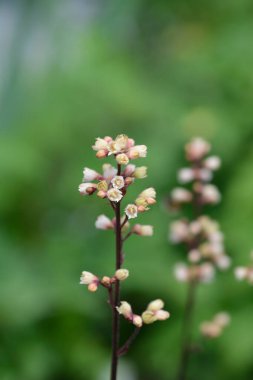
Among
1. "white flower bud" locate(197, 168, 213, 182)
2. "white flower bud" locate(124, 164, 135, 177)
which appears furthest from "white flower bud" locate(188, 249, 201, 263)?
"white flower bud" locate(124, 164, 135, 177)

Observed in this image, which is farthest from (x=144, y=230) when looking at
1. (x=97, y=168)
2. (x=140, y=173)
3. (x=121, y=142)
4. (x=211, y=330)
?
(x=97, y=168)

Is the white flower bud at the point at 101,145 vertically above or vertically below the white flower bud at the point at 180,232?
below

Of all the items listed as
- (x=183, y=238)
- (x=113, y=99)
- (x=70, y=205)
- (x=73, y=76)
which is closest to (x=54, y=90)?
(x=73, y=76)

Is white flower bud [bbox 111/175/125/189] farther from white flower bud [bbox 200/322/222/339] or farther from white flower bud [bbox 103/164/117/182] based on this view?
white flower bud [bbox 200/322/222/339]

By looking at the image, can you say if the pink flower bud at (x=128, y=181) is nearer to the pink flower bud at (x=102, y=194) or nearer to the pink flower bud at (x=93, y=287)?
the pink flower bud at (x=102, y=194)

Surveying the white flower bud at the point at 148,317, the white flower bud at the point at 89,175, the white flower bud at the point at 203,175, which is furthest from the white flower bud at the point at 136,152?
the white flower bud at the point at 203,175

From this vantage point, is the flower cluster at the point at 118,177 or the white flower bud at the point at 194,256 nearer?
the flower cluster at the point at 118,177
